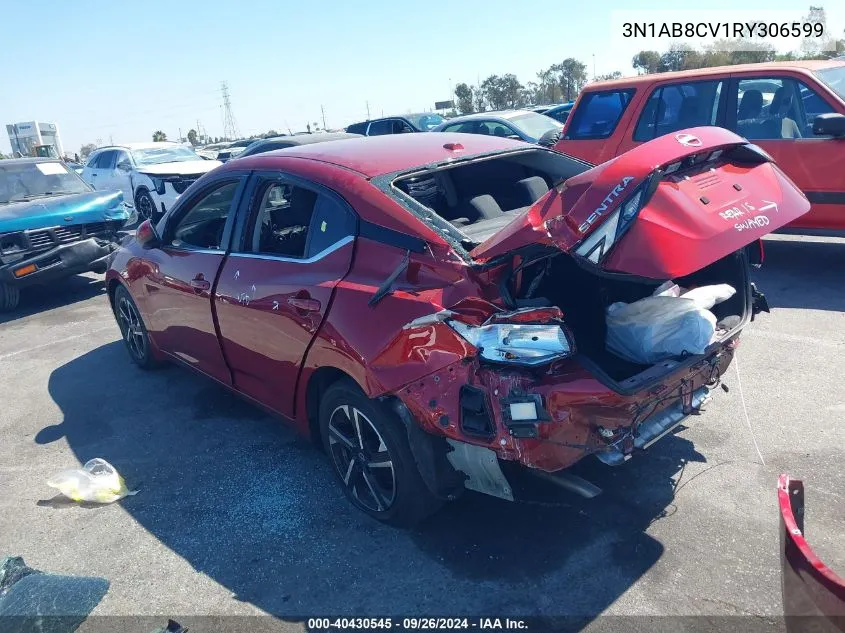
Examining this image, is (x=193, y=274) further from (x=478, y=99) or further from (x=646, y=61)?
(x=478, y=99)

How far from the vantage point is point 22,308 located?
28.1 ft

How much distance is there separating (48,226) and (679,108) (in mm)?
7292

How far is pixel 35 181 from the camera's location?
29.9 ft

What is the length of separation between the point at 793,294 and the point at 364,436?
182 inches

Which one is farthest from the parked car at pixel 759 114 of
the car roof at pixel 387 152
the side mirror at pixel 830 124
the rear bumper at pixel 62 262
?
the rear bumper at pixel 62 262

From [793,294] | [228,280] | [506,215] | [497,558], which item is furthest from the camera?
[793,294]

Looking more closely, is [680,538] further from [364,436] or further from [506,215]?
[506,215]

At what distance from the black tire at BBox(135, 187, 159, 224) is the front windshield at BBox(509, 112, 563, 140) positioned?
23.0 feet

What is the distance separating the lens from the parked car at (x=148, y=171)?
40.7 feet

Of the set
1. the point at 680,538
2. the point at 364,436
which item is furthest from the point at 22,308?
the point at 680,538

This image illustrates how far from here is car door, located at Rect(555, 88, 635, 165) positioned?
7.61 meters

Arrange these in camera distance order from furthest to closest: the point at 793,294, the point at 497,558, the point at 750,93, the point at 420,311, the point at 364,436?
the point at 750,93
the point at 793,294
the point at 364,436
the point at 497,558
the point at 420,311

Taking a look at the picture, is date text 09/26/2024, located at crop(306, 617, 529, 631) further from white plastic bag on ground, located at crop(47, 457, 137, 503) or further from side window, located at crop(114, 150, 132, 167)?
side window, located at crop(114, 150, 132, 167)

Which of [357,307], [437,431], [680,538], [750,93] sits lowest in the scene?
[680,538]
